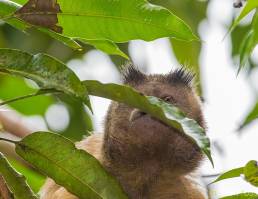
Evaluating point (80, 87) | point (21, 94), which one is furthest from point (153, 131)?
point (21, 94)

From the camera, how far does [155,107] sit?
81.7 inches

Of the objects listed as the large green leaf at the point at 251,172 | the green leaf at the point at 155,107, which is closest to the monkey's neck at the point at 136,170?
the large green leaf at the point at 251,172

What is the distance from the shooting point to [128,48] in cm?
563

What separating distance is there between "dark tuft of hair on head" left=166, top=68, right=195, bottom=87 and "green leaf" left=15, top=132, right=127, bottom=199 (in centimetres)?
168

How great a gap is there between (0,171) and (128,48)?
344 centimetres

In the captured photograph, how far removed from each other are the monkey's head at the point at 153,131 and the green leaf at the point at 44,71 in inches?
50.7

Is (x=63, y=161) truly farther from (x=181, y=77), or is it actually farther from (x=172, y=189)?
(x=181, y=77)

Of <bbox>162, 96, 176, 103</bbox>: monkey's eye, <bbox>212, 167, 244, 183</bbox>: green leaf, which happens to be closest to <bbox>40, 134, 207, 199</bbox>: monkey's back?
<bbox>162, 96, 176, 103</bbox>: monkey's eye

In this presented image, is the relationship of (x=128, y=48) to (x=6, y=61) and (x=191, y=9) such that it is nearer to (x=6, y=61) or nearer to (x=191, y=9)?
(x=191, y=9)

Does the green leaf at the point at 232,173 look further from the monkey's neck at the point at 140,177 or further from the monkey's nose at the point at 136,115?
the monkey's neck at the point at 140,177

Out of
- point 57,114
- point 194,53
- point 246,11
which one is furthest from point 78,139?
point 246,11

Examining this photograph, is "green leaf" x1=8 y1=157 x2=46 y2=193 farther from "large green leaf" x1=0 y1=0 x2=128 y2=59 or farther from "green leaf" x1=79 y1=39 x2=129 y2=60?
"large green leaf" x1=0 y1=0 x2=128 y2=59

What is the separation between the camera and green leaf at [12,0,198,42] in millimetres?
2396

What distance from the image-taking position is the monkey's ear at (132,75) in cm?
396
